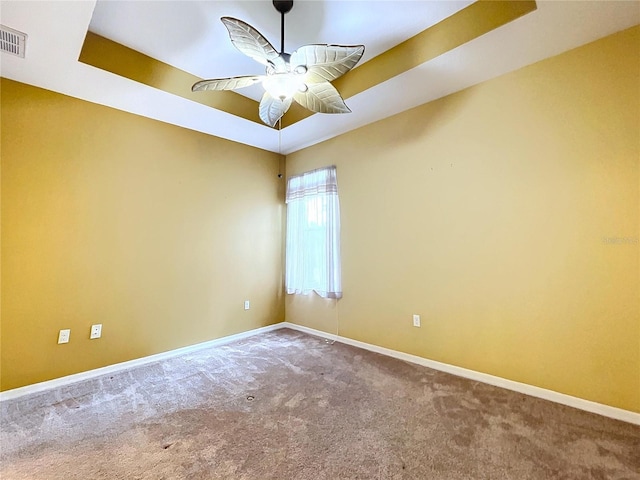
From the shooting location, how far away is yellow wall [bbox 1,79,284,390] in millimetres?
2340

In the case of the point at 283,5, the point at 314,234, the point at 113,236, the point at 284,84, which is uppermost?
the point at 283,5

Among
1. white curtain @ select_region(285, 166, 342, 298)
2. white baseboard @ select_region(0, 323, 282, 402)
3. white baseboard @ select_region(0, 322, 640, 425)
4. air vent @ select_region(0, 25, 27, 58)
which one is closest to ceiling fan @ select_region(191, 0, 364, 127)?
air vent @ select_region(0, 25, 27, 58)

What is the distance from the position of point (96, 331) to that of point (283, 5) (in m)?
3.15

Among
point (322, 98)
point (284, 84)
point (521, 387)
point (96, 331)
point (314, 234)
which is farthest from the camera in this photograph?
point (314, 234)

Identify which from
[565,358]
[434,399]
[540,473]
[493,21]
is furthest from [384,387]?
[493,21]

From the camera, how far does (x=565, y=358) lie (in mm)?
2059

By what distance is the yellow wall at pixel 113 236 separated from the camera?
2.34m

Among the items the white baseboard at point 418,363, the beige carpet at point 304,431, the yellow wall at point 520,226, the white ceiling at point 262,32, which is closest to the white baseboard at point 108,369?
the white baseboard at point 418,363

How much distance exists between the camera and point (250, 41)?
1.61 meters

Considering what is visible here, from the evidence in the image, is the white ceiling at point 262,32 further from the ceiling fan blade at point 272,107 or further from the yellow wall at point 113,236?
the ceiling fan blade at point 272,107

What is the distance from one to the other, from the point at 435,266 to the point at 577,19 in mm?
1975

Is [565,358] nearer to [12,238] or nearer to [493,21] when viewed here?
[493,21]

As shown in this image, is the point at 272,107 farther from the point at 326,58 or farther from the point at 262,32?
the point at 326,58

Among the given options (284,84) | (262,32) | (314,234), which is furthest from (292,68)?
(314,234)
